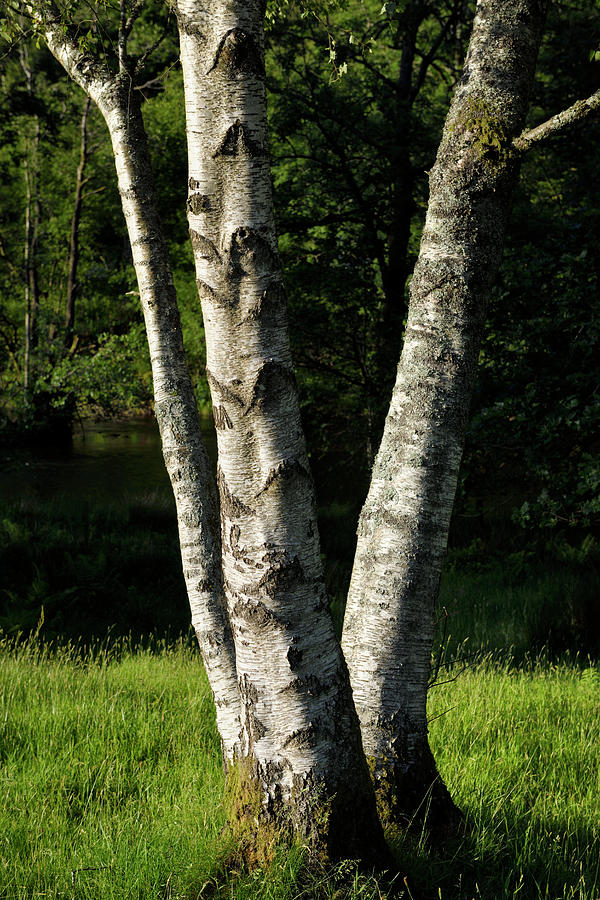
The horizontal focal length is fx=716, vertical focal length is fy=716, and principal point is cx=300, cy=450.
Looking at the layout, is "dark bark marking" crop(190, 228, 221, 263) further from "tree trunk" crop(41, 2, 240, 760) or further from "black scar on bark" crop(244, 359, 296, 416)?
"tree trunk" crop(41, 2, 240, 760)

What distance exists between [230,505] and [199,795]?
147 cm

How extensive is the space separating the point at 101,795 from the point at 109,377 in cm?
1292

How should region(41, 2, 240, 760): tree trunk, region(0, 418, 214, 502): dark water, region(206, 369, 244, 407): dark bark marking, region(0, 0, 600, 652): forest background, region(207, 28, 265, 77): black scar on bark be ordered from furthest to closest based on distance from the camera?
1. region(0, 418, 214, 502): dark water
2. region(0, 0, 600, 652): forest background
3. region(41, 2, 240, 760): tree trunk
4. region(206, 369, 244, 407): dark bark marking
5. region(207, 28, 265, 77): black scar on bark

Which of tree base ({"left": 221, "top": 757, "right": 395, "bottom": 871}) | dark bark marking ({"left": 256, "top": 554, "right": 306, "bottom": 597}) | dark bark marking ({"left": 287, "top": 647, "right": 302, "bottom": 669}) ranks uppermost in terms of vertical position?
dark bark marking ({"left": 256, "top": 554, "right": 306, "bottom": 597})

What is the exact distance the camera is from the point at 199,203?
2283mm

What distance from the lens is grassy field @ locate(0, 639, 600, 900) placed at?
7.71 ft

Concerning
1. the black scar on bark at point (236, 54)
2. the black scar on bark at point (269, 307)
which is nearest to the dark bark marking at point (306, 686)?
the black scar on bark at point (269, 307)

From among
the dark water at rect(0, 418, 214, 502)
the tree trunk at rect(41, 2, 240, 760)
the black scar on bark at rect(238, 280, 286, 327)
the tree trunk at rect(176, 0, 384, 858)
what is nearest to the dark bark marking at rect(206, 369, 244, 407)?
the tree trunk at rect(176, 0, 384, 858)

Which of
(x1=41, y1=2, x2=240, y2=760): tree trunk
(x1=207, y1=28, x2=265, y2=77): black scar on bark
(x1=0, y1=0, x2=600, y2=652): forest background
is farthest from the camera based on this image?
(x1=0, y1=0, x2=600, y2=652): forest background

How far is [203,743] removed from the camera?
12.9 feet

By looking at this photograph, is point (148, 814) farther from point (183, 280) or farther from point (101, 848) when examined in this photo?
point (183, 280)

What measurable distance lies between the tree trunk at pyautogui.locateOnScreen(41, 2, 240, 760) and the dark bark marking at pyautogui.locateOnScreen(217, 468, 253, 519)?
601 mm

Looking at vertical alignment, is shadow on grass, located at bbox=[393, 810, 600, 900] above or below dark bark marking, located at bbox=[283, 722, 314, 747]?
below

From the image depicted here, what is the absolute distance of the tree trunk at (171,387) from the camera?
3.00 meters
